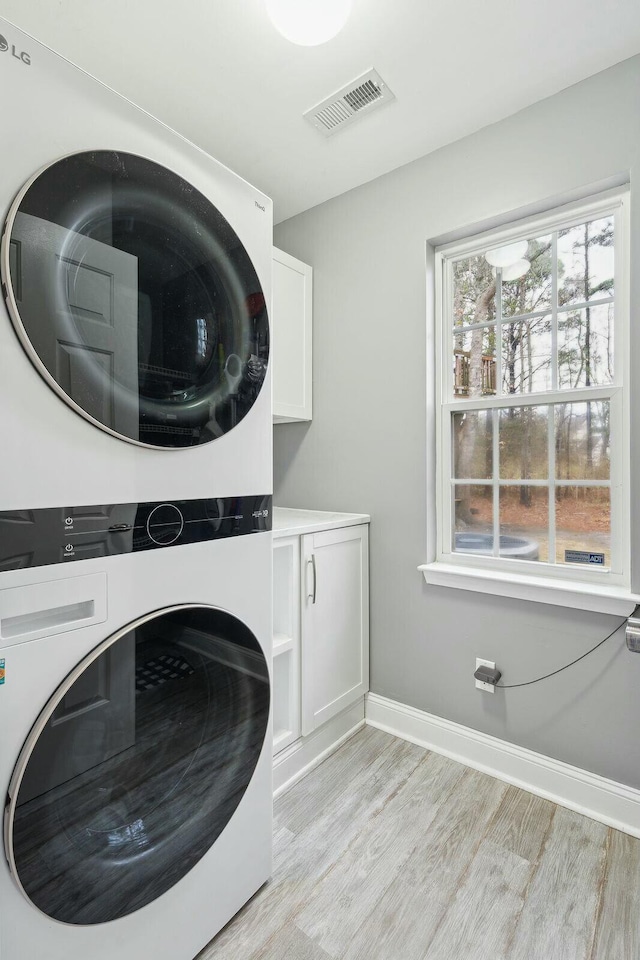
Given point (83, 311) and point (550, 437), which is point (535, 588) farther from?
point (83, 311)

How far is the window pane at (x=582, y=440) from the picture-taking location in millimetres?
1705

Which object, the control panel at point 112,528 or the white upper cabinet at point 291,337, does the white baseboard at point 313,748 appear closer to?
the control panel at point 112,528

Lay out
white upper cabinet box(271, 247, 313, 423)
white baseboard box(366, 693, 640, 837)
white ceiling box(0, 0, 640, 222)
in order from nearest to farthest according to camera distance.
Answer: white ceiling box(0, 0, 640, 222)
white baseboard box(366, 693, 640, 837)
white upper cabinet box(271, 247, 313, 423)

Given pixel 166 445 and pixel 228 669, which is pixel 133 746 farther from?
pixel 166 445

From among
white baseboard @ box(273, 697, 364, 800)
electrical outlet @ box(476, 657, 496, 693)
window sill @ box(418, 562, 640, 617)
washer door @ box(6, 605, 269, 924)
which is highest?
window sill @ box(418, 562, 640, 617)

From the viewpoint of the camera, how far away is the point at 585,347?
175cm

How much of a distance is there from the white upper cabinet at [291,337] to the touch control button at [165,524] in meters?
1.24

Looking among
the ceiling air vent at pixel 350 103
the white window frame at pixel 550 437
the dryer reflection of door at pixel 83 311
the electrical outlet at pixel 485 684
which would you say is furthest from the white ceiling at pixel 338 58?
the electrical outlet at pixel 485 684

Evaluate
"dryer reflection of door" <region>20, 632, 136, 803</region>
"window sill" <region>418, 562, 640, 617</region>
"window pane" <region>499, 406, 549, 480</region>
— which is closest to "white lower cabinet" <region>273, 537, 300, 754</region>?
"window sill" <region>418, 562, 640, 617</region>

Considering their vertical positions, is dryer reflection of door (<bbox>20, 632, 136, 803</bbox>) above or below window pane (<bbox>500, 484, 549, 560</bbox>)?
below

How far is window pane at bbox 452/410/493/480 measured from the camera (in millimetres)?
1981

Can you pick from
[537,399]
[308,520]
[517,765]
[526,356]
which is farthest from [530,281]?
[517,765]

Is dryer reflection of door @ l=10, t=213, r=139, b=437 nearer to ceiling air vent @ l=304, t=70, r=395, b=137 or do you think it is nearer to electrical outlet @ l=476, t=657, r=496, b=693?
ceiling air vent @ l=304, t=70, r=395, b=137

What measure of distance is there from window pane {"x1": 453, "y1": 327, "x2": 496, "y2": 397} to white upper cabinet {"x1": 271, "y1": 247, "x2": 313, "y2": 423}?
29.5 inches
